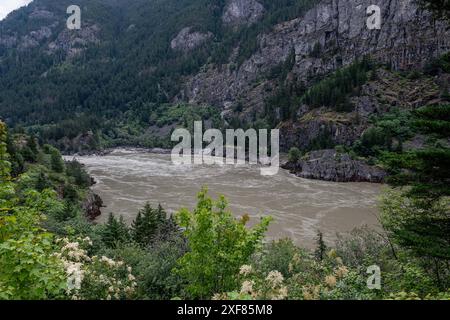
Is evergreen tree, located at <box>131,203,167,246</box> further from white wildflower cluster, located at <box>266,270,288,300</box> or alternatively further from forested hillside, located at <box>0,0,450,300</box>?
white wildflower cluster, located at <box>266,270,288,300</box>

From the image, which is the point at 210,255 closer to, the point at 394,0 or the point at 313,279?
the point at 313,279

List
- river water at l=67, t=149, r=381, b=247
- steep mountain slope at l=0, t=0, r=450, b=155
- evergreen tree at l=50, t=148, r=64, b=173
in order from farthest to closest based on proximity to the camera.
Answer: steep mountain slope at l=0, t=0, r=450, b=155 < evergreen tree at l=50, t=148, r=64, b=173 < river water at l=67, t=149, r=381, b=247

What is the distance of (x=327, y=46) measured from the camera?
133m

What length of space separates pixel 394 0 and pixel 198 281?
127 meters

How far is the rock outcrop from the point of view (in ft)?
233

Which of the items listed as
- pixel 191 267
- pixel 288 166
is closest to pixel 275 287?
pixel 191 267

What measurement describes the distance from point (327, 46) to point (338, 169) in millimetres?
73745

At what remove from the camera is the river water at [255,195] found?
43.7 metres

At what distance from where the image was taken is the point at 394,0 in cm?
11794

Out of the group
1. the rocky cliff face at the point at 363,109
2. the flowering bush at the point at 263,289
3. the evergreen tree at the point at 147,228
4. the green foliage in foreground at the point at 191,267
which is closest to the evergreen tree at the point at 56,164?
the evergreen tree at the point at 147,228

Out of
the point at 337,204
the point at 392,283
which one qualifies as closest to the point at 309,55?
the point at 337,204

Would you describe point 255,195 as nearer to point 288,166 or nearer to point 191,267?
point 288,166

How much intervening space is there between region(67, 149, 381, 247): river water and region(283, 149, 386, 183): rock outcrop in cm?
232

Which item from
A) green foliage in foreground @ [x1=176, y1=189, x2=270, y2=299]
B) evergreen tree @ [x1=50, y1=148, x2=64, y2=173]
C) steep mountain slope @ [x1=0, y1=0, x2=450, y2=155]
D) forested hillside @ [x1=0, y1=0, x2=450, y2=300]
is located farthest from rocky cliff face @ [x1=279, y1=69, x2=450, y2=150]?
green foliage in foreground @ [x1=176, y1=189, x2=270, y2=299]
